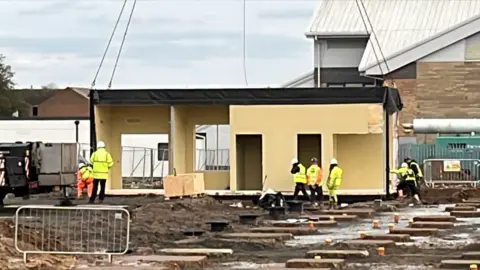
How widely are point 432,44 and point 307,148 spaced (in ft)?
63.4

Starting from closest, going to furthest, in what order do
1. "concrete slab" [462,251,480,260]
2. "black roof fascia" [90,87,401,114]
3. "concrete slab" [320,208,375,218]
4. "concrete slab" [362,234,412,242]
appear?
1. "concrete slab" [462,251,480,260]
2. "concrete slab" [362,234,412,242]
3. "concrete slab" [320,208,375,218]
4. "black roof fascia" [90,87,401,114]

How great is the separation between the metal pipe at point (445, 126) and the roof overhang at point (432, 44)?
4.92m

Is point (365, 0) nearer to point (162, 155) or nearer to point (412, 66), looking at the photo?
point (412, 66)

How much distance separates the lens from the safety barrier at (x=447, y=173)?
4288 cm

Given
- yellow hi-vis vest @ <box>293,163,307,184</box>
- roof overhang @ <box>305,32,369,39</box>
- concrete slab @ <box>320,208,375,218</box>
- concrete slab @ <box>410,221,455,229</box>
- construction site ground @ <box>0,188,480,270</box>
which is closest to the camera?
construction site ground @ <box>0,188,480,270</box>

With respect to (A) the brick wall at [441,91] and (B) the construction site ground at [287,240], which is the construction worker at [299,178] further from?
(A) the brick wall at [441,91]

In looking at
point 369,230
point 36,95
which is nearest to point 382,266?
point 369,230

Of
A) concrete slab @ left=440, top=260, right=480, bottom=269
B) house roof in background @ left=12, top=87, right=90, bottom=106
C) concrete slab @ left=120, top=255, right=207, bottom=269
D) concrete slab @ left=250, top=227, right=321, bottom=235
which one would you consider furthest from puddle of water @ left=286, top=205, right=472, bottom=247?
house roof in background @ left=12, top=87, right=90, bottom=106

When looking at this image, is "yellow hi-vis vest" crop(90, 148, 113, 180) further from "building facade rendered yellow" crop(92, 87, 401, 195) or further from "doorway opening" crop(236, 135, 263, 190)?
"doorway opening" crop(236, 135, 263, 190)

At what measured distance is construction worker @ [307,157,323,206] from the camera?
31.9 meters

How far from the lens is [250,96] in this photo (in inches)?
1346

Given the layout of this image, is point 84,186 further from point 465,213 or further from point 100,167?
point 465,213

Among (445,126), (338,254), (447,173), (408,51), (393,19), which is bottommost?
(338,254)

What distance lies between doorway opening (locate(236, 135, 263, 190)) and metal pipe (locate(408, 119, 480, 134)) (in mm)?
13156
